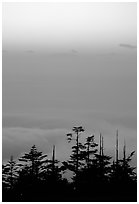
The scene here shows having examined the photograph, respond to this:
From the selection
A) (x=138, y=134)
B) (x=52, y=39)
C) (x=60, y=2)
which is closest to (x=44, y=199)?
(x=138, y=134)

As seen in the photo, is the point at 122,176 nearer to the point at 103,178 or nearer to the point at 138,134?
the point at 103,178

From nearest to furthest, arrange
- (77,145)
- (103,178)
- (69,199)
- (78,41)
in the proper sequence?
(69,199), (103,178), (78,41), (77,145)

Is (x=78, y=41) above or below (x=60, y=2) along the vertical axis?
below

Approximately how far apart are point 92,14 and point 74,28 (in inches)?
29.2

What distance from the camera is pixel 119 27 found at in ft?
37.8

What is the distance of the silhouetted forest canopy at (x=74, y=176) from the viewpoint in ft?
32.6

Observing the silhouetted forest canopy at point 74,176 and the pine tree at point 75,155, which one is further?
the pine tree at point 75,155

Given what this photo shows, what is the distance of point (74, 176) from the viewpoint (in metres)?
11.5

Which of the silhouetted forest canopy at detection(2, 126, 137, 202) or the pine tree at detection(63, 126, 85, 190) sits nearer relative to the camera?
the silhouetted forest canopy at detection(2, 126, 137, 202)

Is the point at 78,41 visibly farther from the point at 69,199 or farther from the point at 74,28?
the point at 69,199

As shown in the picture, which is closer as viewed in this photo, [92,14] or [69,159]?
[92,14]

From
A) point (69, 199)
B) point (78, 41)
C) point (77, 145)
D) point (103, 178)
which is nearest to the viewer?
point (69, 199)

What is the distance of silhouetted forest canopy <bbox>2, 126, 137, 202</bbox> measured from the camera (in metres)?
9.92

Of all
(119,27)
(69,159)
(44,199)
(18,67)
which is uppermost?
(119,27)
